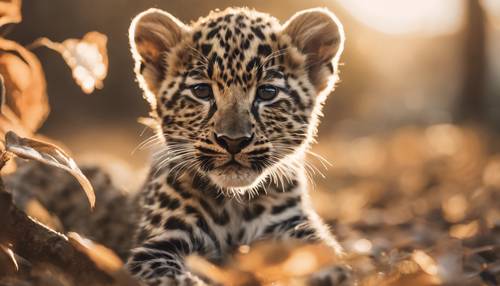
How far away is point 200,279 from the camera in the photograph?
12.7ft

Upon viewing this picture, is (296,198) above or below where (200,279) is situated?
above

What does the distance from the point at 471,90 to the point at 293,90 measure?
41.3 ft

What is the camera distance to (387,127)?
21.5m

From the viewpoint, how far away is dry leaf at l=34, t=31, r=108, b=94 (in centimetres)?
374

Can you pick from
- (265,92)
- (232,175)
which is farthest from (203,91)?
(232,175)

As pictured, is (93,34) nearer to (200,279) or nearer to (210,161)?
(210,161)

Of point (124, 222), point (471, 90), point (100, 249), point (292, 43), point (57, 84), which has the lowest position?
point (100, 249)

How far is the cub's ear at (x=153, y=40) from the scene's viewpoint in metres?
4.98

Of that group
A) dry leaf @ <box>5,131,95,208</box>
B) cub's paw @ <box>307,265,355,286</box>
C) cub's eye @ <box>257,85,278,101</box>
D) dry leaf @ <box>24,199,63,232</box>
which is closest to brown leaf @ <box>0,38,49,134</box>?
dry leaf @ <box>5,131,95,208</box>

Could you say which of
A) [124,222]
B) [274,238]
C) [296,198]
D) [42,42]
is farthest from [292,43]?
[124,222]

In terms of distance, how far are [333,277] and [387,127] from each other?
18404 mm

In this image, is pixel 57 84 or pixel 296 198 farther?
pixel 57 84

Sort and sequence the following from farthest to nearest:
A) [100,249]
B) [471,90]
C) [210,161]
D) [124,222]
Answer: [471,90] → [124,222] → [210,161] → [100,249]

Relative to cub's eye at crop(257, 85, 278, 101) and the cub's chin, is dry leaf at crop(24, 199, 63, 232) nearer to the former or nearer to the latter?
the cub's chin
